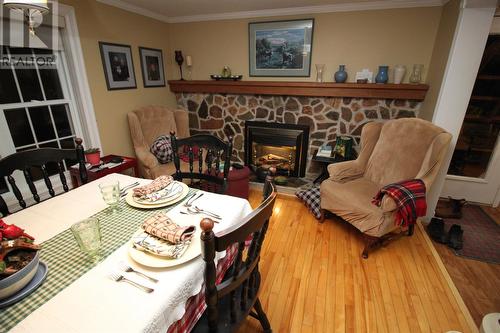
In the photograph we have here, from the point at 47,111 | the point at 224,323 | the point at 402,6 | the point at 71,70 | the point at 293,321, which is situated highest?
the point at 402,6

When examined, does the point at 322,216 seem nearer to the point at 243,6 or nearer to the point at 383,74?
the point at 383,74

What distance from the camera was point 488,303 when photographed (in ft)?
5.29

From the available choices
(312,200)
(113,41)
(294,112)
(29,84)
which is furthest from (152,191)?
(294,112)

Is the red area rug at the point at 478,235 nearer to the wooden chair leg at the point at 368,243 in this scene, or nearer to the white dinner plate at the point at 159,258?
the wooden chair leg at the point at 368,243

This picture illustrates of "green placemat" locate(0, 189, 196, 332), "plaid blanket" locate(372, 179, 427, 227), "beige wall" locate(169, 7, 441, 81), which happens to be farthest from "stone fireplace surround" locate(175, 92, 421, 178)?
"green placemat" locate(0, 189, 196, 332)

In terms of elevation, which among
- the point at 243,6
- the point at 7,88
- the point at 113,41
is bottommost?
the point at 7,88

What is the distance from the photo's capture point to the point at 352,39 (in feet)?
9.37

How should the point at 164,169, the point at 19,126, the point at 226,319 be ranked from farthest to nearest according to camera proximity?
the point at 164,169
the point at 19,126
the point at 226,319

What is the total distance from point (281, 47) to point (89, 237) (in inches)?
118

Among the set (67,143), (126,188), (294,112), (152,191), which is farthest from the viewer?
(294,112)

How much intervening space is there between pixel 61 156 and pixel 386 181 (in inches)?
99.4

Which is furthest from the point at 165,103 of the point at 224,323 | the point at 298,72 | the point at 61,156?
the point at 224,323

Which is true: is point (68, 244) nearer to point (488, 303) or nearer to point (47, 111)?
point (47, 111)

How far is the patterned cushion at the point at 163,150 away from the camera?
110 inches
